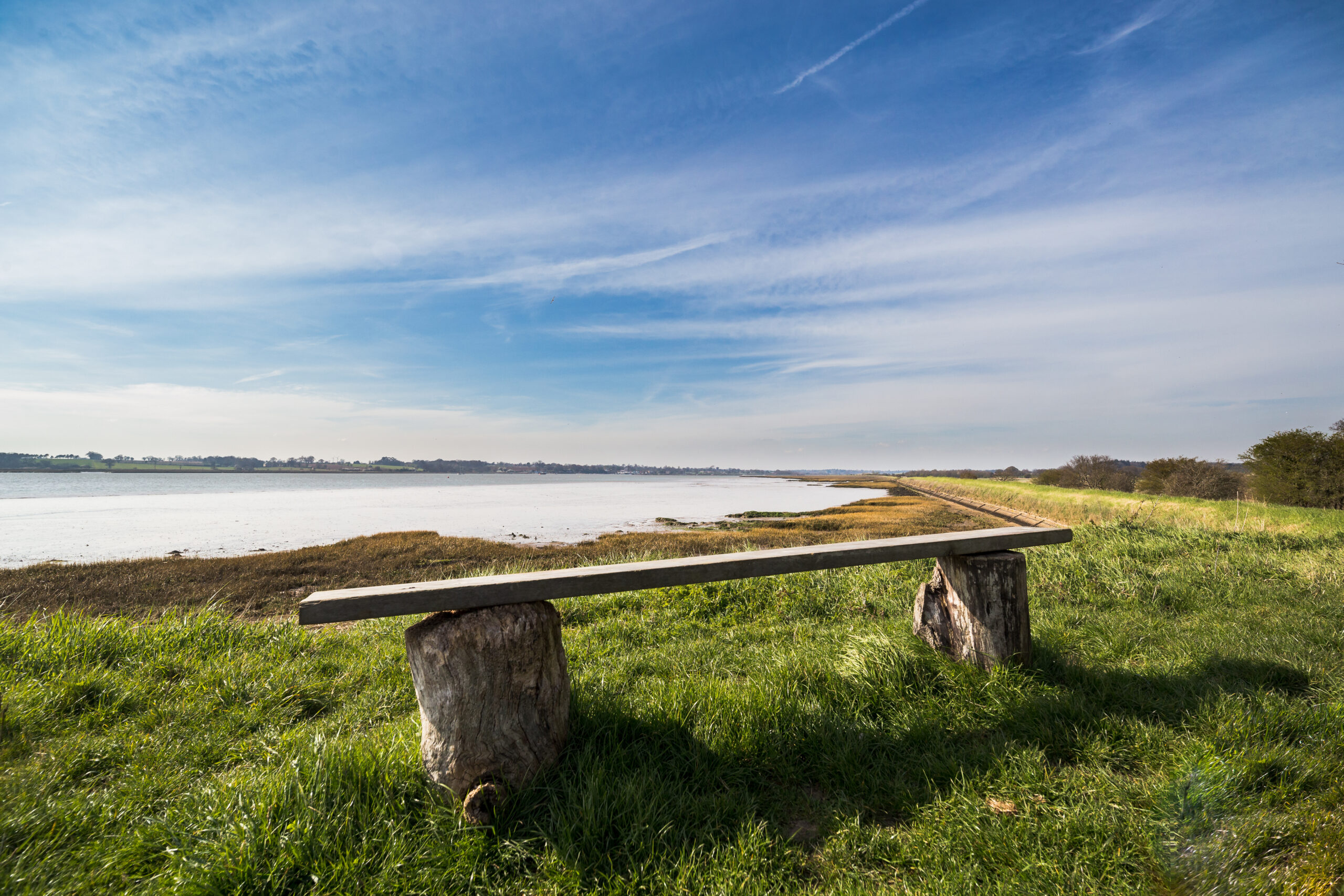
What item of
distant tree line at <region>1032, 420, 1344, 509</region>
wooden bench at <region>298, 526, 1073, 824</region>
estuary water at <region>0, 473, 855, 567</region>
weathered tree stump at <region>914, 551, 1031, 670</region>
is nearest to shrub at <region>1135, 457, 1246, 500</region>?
distant tree line at <region>1032, 420, 1344, 509</region>

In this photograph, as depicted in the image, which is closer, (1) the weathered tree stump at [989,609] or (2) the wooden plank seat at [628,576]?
(2) the wooden plank seat at [628,576]

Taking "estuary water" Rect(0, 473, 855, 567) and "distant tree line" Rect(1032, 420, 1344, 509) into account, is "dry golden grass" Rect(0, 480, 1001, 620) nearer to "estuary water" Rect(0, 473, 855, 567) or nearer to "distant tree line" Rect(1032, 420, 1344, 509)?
"estuary water" Rect(0, 473, 855, 567)

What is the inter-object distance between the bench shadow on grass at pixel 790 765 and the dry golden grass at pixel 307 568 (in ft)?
15.6

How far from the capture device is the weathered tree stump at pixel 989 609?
10.2 ft

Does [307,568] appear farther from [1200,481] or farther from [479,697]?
[1200,481]

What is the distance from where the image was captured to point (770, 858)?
6.16 feet

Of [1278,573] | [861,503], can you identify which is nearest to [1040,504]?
[861,503]

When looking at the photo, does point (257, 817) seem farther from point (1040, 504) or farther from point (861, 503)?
point (861, 503)

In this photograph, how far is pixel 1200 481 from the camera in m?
25.5

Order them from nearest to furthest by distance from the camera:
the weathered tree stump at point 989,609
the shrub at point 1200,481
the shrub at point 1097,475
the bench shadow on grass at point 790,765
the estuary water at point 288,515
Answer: the bench shadow on grass at point 790,765, the weathered tree stump at point 989,609, the estuary water at point 288,515, the shrub at point 1200,481, the shrub at point 1097,475

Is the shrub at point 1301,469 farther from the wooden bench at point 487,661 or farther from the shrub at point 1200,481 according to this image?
the wooden bench at point 487,661

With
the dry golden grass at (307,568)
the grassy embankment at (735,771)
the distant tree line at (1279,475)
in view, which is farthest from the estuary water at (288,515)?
the distant tree line at (1279,475)

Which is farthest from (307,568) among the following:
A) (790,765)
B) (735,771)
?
(790,765)

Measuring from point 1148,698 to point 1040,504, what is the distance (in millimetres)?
31517
